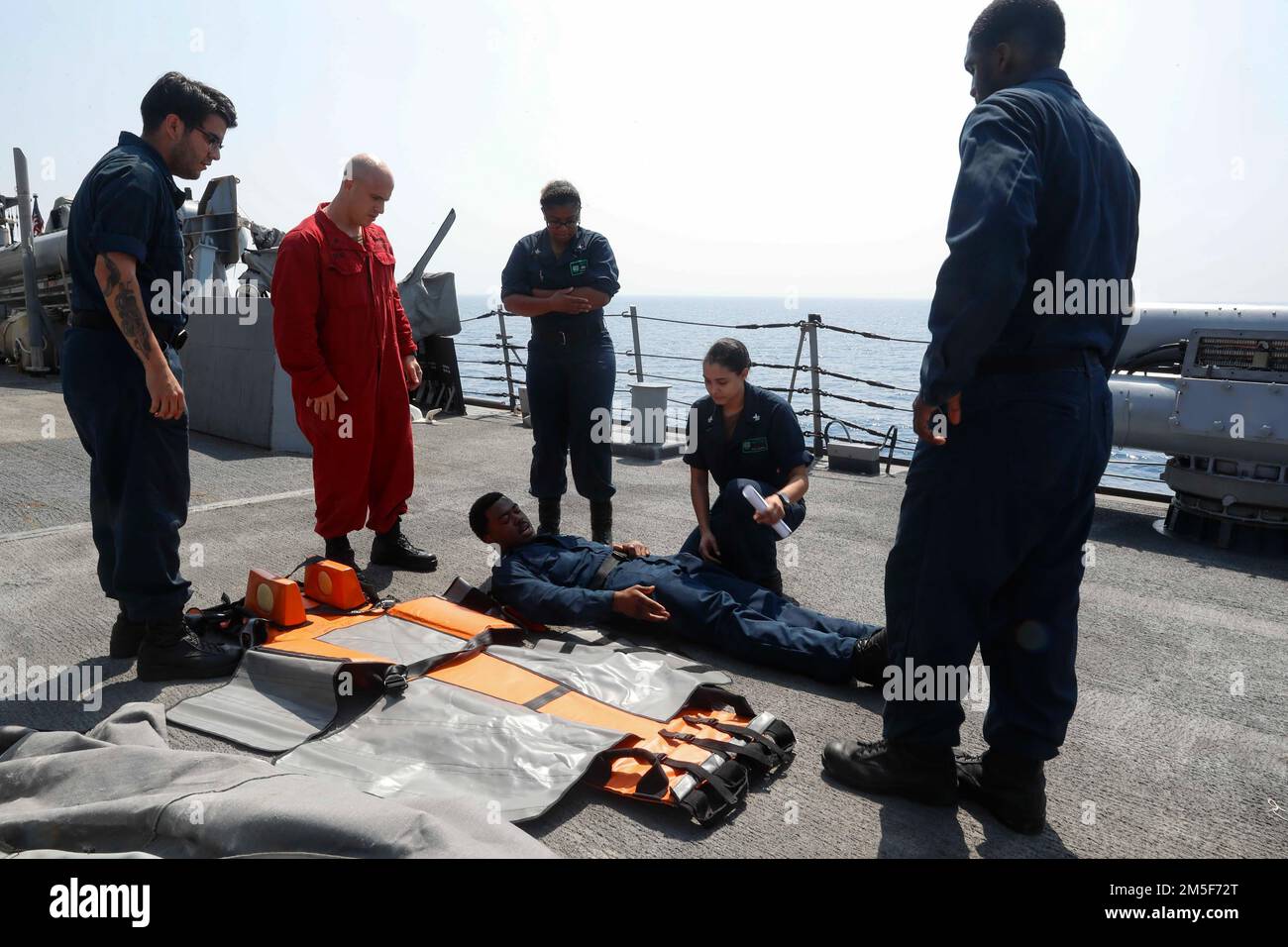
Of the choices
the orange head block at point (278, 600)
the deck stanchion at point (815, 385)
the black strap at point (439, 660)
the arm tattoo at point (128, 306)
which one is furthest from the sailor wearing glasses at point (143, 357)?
the deck stanchion at point (815, 385)

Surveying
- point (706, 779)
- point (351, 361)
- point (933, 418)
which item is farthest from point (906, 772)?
point (351, 361)

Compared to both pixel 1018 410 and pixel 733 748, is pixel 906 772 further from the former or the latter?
pixel 1018 410

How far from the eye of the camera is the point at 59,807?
6.21 ft

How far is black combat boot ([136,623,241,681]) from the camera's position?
9.77 feet

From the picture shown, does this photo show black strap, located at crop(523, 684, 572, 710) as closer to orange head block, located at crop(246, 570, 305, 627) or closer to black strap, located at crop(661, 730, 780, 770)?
black strap, located at crop(661, 730, 780, 770)

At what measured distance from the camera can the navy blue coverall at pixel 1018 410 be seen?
77.2 inches

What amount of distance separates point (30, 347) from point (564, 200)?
11501 millimetres

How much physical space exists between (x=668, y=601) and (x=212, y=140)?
230 centimetres

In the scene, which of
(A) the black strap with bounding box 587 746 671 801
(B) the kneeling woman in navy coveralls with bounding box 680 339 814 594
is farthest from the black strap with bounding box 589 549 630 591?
(A) the black strap with bounding box 587 746 671 801

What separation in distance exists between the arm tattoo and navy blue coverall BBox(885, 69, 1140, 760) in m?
2.39

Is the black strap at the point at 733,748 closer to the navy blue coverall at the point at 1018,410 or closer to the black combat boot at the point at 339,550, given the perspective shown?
the navy blue coverall at the point at 1018,410

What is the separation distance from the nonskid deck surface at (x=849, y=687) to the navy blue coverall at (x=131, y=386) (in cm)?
40
